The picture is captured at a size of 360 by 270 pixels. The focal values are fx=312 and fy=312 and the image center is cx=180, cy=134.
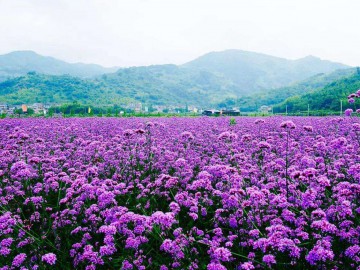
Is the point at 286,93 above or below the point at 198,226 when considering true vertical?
above

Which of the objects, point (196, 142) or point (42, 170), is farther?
point (196, 142)

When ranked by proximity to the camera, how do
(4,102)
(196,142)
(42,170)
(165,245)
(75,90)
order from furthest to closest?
(75,90) → (4,102) → (196,142) → (42,170) → (165,245)

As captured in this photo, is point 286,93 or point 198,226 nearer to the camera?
point 198,226

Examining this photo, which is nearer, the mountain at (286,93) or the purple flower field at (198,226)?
the purple flower field at (198,226)

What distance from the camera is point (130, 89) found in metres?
185

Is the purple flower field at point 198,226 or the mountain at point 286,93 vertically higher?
the mountain at point 286,93

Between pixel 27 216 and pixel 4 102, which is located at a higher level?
pixel 4 102

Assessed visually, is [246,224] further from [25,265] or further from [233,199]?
[25,265]

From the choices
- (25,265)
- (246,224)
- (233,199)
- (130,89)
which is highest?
(130,89)

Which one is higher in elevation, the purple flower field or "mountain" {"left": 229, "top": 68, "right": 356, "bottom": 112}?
"mountain" {"left": 229, "top": 68, "right": 356, "bottom": 112}

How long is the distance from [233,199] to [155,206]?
1898 millimetres

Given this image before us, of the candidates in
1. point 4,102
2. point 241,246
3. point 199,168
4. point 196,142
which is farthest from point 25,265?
Answer: point 4,102

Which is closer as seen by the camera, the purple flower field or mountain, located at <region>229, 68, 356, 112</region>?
the purple flower field

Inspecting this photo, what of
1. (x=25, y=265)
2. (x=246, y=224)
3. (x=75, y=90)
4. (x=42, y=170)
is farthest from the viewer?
(x=75, y=90)
